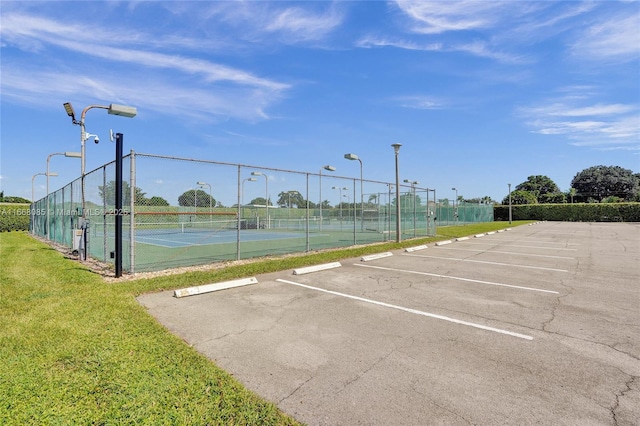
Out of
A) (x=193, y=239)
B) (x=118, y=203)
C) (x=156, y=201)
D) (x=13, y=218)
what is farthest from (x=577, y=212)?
(x=13, y=218)

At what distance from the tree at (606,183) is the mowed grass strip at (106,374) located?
102 meters

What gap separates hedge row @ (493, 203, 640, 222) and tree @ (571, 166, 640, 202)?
44822mm

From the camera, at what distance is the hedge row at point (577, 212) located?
4088 cm

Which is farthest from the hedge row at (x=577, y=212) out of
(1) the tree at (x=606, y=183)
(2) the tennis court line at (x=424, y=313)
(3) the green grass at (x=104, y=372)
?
(3) the green grass at (x=104, y=372)

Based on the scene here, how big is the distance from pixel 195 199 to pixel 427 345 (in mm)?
9655

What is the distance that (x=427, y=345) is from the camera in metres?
3.65

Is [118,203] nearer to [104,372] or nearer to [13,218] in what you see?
[104,372]

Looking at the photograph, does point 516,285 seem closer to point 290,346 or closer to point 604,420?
point 604,420

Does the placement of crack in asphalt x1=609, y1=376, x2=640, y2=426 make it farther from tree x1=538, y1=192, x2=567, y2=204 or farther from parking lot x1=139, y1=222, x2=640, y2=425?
tree x1=538, y1=192, x2=567, y2=204

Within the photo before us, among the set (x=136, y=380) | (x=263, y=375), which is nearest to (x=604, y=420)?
(x=263, y=375)

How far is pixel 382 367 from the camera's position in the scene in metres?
3.12

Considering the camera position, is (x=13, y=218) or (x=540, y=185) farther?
(x=540, y=185)

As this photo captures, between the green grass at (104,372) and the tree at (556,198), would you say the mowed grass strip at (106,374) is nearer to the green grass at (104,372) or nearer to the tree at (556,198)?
the green grass at (104,372)

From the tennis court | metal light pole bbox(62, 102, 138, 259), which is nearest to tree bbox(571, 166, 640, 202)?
the tennis court
